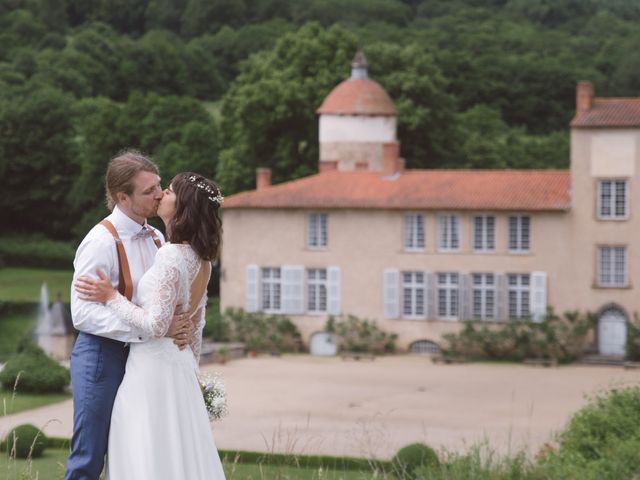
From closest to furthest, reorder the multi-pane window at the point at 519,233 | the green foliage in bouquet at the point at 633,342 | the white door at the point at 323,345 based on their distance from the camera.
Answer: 1. the green foliage in bouquet at the point at 633,342
2. the multi-pane window at the point at 519,233
3. the white door at the point at 323,345

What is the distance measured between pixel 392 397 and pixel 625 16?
7439 cm

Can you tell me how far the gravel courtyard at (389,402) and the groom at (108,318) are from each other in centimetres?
1114

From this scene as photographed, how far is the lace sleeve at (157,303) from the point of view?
6648mm

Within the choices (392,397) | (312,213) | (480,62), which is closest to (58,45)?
(480,62)

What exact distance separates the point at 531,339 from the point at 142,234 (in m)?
24.3

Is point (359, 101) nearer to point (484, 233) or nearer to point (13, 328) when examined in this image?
point (484, 233)

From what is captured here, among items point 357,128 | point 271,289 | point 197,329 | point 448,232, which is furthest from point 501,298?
point 197,329

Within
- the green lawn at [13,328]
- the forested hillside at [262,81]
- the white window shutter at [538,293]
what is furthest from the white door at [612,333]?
the green lawn at [13,328]

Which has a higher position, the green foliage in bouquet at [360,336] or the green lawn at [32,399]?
the green foliage in bouquet at [360,336]

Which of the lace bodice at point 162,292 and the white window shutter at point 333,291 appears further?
the white window shutter at point 333,291

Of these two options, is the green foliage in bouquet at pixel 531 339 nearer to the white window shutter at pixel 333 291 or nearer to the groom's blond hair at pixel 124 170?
the white window shutter at pixel 333 291

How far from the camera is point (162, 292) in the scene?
6.76 m

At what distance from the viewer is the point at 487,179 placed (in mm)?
32562

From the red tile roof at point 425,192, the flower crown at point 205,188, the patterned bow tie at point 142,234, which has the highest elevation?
the red tile roof at point 425,192
